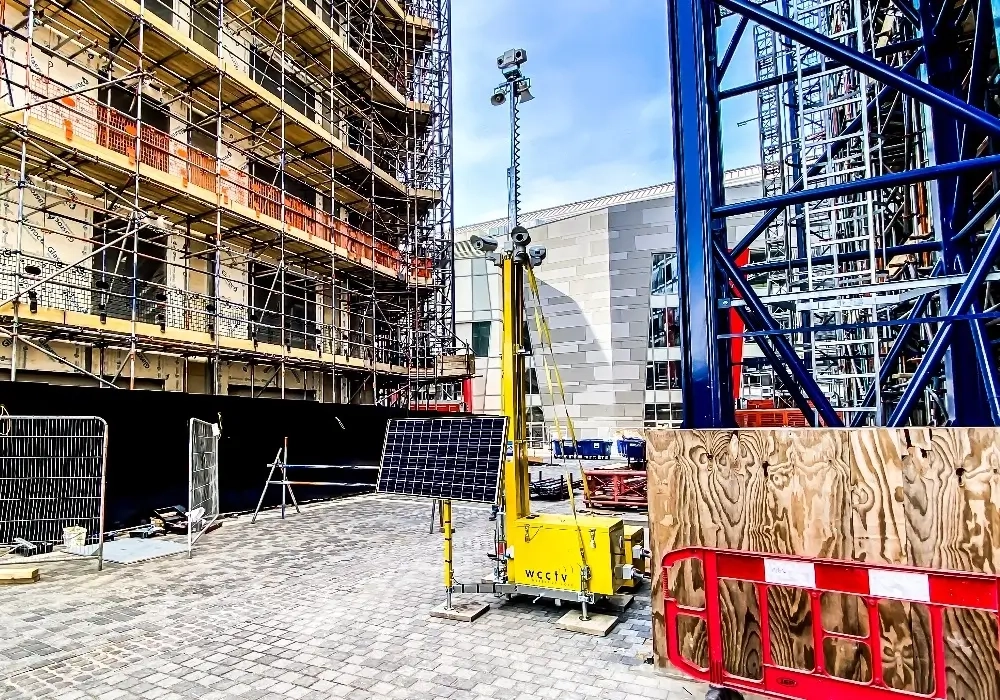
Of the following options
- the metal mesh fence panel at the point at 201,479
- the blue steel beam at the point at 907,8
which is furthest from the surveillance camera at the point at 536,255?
the metal mesh fence panel at the point at 201,479

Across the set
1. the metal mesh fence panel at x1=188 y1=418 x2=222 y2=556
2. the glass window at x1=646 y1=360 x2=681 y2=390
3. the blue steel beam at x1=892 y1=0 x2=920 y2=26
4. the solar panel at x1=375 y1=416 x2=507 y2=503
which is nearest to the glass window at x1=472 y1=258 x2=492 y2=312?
the glass window at x1=646 y1=360 x2=681 y2=390

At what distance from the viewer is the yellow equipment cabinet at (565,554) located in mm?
6516

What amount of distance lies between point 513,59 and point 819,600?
264 inches

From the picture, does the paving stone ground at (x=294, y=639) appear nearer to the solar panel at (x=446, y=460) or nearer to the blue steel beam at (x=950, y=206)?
the solar panel at (x=446, y=460)

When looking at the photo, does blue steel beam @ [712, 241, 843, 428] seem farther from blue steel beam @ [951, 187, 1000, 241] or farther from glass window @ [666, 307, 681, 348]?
glass window @ [666, 307, 681, 348]

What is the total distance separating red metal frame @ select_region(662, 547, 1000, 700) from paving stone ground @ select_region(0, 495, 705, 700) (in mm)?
1181

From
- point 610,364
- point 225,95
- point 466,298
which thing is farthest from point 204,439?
point 466,298

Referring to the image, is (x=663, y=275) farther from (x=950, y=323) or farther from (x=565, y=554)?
(x=950, y=323)

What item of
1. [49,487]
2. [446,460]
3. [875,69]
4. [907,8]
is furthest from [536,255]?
[49,487]

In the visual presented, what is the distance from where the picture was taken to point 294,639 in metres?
6.19

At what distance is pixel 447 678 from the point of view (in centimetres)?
518

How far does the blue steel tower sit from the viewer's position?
4.82m

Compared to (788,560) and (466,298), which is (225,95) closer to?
(788,560)

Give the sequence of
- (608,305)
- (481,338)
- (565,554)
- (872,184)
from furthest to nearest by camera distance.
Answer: (481,338) → (608,305) → (565,554) → (872,184)
